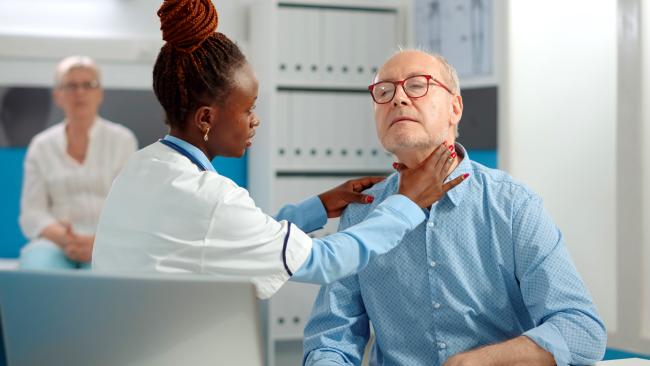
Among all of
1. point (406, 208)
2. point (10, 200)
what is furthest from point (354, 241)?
point (10, 200)

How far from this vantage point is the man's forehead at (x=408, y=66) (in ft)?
6.52

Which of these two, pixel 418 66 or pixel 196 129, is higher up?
pixel 418 66

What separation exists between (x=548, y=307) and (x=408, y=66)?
0.61 meters

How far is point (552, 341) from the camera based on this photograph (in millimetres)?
1656

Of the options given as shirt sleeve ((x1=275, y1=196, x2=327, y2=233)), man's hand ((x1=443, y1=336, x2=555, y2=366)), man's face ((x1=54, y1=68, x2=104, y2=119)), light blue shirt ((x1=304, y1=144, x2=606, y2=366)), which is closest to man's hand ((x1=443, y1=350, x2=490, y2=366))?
man's hand ((x1=443, y1=336, x2=555, y2=366))

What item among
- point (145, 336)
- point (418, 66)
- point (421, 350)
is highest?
point (418, 66)

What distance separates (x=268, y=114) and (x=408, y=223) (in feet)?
8.90

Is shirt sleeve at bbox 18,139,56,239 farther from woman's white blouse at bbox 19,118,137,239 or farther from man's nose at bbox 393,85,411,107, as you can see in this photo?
man's nose at bbox 393,85,411,107

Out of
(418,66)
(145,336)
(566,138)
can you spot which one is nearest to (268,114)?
(566,138)

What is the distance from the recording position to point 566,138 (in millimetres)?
3340

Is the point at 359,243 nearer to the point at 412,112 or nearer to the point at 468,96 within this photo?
the point at 412,112

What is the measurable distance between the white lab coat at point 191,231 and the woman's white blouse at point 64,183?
2.65 metres

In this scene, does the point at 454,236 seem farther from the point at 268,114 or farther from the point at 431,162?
the point at 268,114

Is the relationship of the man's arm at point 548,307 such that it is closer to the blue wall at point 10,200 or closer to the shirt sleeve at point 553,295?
the shirt sleeve at point 553,295
